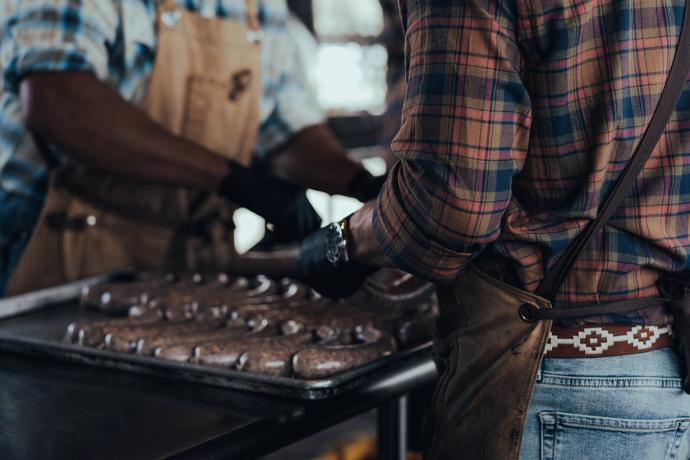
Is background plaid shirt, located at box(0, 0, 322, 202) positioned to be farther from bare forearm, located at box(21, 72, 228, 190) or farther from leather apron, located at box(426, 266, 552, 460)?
leather apron, located at box(426, 266, 552, 460)

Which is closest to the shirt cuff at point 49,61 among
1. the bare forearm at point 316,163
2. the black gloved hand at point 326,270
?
the bare forearm at point 316,163

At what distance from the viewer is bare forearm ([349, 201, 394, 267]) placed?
1.28 m

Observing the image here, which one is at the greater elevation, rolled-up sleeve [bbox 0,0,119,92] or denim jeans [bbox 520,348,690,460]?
rolled-up sleeve [bbox 0,0,119,92]

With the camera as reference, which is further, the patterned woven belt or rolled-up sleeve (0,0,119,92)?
rolled-up sleeve (0,0,119,92)

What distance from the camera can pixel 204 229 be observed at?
2.47m

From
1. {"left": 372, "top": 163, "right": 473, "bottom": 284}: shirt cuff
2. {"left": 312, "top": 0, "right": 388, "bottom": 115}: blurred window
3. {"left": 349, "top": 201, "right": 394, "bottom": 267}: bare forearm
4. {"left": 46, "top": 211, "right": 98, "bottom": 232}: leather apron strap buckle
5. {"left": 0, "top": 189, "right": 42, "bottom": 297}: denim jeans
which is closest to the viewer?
{"left": 372, "top": 163, "right": 473, "bottom": 284}: shirt cuff

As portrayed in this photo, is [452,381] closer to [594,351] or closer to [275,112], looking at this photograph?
[594,351]

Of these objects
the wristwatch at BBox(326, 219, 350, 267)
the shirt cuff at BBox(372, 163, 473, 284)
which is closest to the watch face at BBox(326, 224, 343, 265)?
the wristwatch at BBox(326, 219, 350, 267)

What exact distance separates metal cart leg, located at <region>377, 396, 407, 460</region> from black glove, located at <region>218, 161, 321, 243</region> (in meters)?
0.48


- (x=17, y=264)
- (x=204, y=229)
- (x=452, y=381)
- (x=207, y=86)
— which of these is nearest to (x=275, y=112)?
(x=207, y=86)

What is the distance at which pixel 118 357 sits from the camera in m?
1.49

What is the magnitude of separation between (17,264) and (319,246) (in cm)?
117

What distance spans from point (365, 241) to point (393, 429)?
3.05ft

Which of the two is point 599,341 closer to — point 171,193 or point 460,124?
point 460,124
